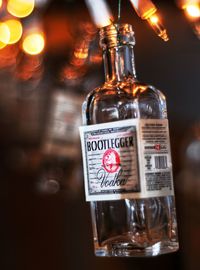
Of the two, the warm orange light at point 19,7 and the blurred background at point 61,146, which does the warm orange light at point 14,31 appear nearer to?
the warm orange light at point 19,7

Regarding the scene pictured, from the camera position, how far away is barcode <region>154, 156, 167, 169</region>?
2.15 ft

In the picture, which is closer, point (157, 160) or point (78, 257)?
point (157, 160)

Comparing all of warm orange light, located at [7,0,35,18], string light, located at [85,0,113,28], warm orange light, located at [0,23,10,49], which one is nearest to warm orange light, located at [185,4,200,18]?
string light, located at [85,0,113,28]

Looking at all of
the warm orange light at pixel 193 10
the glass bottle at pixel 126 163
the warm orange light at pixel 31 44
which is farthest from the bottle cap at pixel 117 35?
the warm orange light at pixel 31 44

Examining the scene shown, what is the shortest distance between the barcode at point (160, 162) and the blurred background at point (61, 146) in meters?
1.53

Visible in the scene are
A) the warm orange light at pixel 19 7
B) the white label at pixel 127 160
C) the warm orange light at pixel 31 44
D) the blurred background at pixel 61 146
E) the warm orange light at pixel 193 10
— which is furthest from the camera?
the blurred background at pixel 61 146

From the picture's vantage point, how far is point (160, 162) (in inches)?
26.0

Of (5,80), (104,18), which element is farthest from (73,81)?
(104,18)

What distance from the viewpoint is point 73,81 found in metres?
2.14

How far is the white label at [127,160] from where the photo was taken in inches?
25.3

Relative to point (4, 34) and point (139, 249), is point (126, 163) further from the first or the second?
point (4, 34)

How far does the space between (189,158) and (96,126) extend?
171 cm

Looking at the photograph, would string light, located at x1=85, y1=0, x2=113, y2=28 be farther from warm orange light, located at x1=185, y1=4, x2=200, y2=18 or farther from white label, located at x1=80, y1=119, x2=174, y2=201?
warm orange light, located at x1=185, y1=4, x2=200, y2=18

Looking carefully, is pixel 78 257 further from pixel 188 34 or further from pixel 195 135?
pixel 188 34
